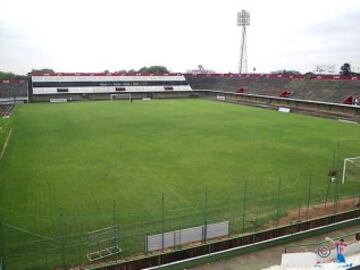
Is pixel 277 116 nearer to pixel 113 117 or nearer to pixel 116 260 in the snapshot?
pixel 113 117

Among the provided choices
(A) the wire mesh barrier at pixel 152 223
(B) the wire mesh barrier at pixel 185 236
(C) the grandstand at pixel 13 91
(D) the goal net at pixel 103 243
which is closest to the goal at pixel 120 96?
(C) the grandstand at pixel 13 91

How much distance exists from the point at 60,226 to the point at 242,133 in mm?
25072

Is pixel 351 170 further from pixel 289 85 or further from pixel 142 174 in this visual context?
pixel 289 85

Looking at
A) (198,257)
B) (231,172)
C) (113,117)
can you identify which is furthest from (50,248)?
(113,117)

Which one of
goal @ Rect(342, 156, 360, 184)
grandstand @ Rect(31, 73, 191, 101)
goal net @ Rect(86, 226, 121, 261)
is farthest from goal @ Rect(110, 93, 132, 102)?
goal net @ Rect(86, 226, 121, 261)

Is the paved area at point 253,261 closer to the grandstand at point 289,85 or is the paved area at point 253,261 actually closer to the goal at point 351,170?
the goal at point 351,170

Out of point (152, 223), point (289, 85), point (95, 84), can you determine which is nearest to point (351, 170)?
point (152, 223)

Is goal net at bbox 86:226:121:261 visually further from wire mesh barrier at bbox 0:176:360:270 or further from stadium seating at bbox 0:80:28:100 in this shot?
stadium seating at bbox 0:80:28:100

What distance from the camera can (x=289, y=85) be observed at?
229 feet

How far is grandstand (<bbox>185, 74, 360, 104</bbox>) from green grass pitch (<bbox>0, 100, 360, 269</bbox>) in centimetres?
1571

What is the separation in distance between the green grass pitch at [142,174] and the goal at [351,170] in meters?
1.08

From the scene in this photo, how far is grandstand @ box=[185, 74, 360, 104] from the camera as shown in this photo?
2275 inches

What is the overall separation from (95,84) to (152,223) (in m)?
69.9

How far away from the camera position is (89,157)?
2777 centimetres
